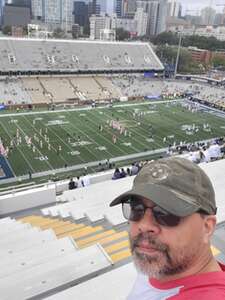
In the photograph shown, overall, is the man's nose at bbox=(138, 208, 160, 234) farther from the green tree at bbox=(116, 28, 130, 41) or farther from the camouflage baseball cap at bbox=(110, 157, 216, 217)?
the green tree at bbox=(116, 28, 130, 41)

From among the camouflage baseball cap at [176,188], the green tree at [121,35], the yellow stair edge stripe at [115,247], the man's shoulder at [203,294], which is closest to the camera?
the man's shoulder at [203,294]

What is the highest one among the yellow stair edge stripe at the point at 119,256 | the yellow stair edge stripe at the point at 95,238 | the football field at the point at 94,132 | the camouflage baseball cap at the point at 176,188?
the camouflage baseball cap at the point at 176,188

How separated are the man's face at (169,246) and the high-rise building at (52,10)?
6398 inches

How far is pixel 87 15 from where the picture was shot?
511ft

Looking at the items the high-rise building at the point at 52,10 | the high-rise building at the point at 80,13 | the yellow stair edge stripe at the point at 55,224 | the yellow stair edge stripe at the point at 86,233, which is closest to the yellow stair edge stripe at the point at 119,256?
the yellow stair edge stripe at the point at 86,233

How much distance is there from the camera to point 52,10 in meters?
153

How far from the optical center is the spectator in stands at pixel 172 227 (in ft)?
Result: 4.68

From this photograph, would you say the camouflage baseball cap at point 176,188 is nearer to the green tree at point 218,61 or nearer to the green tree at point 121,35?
the green tree at point 218,61

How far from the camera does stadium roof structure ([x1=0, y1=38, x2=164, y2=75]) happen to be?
50.5 meters

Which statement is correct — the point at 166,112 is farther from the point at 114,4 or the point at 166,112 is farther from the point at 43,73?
the point at 114,4

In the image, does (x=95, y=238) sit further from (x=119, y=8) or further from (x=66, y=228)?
(x=119, y=8)

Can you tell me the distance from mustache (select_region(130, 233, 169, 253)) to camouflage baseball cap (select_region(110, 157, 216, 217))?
0.63ft

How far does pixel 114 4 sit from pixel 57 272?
193 metres

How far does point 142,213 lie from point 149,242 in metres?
0.14
